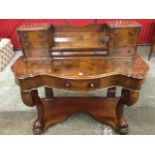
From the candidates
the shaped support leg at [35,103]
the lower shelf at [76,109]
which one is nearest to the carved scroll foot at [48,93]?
the lower shelf at [76,109]

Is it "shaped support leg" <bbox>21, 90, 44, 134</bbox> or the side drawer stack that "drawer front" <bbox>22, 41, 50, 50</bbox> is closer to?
the side drawer stack

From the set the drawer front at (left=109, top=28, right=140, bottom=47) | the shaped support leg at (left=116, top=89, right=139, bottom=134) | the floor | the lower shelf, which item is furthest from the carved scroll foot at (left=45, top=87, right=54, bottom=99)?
the drawer front at (left=109, top=28, right=140, bottom=47)

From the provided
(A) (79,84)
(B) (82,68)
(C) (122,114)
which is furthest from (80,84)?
(C) (122,114)

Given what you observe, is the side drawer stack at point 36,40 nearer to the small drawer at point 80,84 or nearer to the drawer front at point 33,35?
the drawer front at point 33,35

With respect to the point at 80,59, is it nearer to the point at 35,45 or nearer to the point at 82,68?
the point at 82,68

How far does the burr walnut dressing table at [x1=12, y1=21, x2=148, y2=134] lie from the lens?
1072mm

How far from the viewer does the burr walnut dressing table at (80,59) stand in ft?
3.52

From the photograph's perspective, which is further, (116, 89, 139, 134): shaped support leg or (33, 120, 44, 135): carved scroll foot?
(33, 120, 44, 135): carved scroll foot

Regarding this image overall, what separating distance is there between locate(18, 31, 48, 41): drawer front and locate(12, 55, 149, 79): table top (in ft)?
0.54

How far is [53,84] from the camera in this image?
1.12 m

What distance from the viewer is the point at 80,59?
122 centimetres

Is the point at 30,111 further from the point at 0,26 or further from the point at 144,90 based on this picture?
the point at 0,26

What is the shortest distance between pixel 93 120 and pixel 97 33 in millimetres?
877

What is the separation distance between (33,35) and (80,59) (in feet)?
1.20
